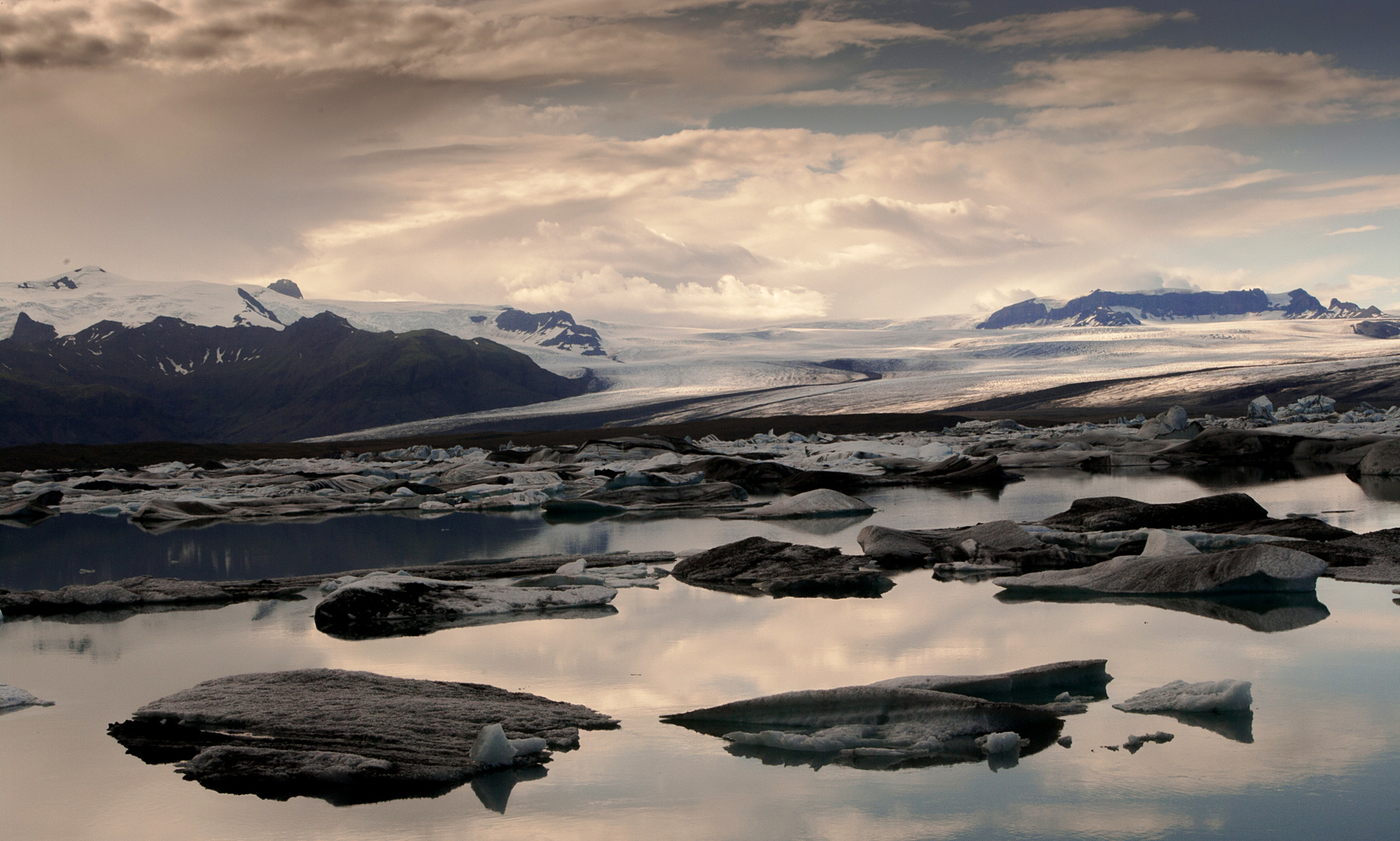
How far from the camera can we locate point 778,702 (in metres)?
3.98

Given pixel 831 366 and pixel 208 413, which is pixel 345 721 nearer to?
pixel 831 366

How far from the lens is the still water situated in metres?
3.03

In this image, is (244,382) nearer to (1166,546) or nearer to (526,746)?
(1166,546)

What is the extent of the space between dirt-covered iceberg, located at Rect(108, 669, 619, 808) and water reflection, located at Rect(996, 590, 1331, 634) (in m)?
3.45

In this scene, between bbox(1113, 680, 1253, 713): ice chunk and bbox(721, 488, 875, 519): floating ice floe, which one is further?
bbox(721, 488, 875, 519): floating ice floe

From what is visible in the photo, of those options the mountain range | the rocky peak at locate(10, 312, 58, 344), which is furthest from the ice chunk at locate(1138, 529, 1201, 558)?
the rocky peak at locate(10, 312, 58, 344)

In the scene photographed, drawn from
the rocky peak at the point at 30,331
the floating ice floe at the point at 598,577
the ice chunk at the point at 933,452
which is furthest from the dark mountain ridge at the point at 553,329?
the floating ice floe at the point at 598,577

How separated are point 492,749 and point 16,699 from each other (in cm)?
237

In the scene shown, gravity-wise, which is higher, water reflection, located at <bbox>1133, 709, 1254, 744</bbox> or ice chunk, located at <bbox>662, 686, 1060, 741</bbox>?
ice chunk, located at <bbox>662, 686, 1060, 741</bbox>

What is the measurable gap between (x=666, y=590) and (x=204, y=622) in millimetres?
2823

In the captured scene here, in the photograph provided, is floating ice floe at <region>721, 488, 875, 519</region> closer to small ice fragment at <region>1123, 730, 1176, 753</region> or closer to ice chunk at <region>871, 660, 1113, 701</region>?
ice chunk at <region>871, 660, 1113, 701</region>

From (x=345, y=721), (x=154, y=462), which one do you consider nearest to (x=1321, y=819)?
(x=345, y=721)

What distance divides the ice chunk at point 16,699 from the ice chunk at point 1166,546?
19.8 feet

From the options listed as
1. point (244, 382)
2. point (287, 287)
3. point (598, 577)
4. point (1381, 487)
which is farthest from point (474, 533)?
point (287, 287)
